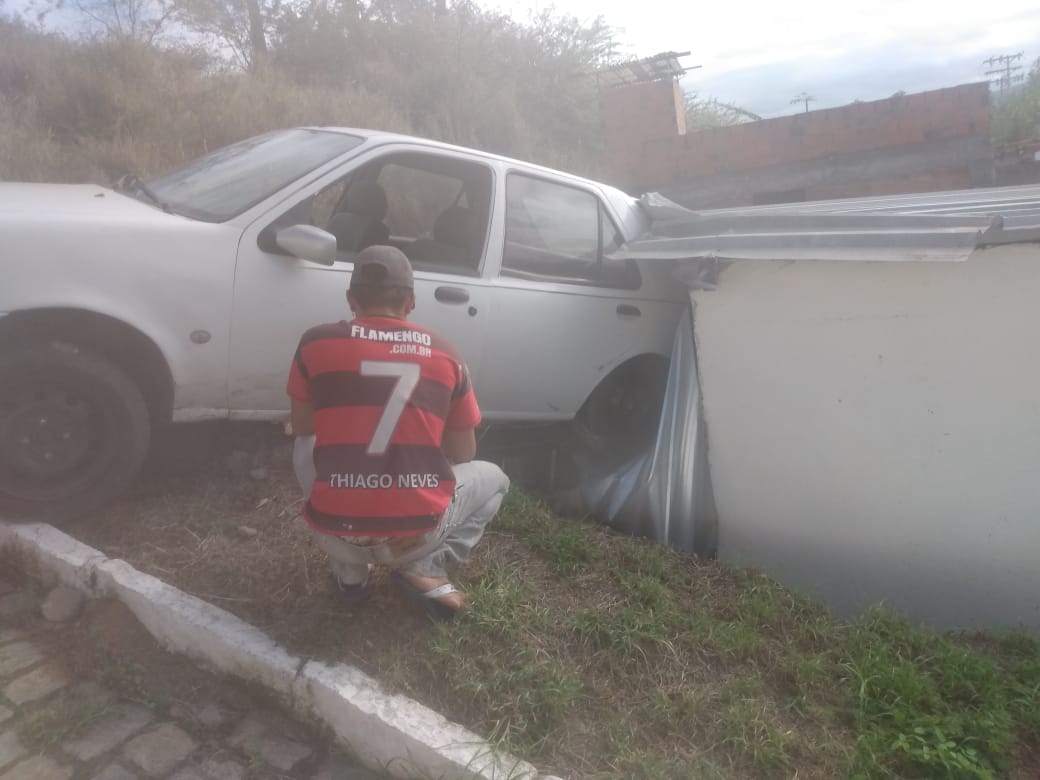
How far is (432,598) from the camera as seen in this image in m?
2.96

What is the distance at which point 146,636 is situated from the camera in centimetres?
308

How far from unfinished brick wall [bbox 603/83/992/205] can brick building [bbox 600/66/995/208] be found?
13 millimetres

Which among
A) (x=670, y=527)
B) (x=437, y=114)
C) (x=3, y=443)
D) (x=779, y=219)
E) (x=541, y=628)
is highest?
(x=437, y=114)

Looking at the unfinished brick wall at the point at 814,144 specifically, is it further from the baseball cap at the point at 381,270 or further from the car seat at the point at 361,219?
the baseball cap at the point at 381,270

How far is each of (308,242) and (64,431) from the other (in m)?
1.20

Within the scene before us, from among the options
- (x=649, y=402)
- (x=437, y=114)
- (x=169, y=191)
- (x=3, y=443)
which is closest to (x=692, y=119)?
(x=437, y=114)

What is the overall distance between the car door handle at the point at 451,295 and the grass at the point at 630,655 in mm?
1104

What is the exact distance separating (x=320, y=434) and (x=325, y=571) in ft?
2.65

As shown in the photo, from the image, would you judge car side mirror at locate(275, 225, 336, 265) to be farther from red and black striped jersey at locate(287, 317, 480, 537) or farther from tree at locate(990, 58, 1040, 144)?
tree at locate(990, 58, 1040, 144)

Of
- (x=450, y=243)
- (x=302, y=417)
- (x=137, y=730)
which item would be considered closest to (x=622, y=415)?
(x=450, y=243)

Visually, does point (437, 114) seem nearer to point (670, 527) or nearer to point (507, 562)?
point (670, 527)

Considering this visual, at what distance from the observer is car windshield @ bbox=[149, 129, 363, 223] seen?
12.5ft

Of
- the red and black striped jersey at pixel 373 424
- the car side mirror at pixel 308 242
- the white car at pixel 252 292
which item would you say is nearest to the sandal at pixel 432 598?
the red and black striped jersey at pixel 373 424

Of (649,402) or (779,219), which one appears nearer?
(779,219)
